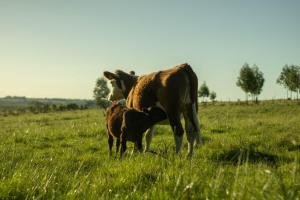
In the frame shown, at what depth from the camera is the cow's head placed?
13797mm

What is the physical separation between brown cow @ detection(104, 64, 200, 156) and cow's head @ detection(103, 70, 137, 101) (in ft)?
7.61

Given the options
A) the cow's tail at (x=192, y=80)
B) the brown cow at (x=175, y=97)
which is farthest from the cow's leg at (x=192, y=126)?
the cow's tail at (x=192, y=80)

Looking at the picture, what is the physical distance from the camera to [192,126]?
1080 centimetres

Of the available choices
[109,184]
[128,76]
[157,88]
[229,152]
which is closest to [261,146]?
[229,152]

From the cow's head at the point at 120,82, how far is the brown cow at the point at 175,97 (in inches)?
91.3

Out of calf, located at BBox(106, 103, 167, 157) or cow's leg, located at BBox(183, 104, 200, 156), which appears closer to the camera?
calf, located at BBox(106, 103, 167, 157)

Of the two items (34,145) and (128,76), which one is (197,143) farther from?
(34,145)

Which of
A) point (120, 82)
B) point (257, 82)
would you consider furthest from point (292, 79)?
point (120, 82)

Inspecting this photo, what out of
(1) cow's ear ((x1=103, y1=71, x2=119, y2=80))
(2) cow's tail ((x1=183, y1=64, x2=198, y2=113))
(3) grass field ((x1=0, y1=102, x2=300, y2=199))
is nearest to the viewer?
(3) grass field ((x1=0, y1=102, x2=300, y2=199))

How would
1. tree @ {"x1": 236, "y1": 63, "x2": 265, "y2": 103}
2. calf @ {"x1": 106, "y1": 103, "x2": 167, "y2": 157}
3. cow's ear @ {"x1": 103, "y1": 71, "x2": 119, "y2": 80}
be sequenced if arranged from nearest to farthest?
calf @ {"x1": 106, "y1": 103, "x2": 167, "y2": 157} < cow's ear @ {"x1": 103, "y1": 71, "x2": 119, "y2": 80} < tree @ {"x1": 236, "y1": 63, "x2": 265, "y2": 103}

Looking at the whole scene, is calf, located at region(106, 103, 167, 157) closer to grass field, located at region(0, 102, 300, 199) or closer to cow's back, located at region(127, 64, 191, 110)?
cow's back, located at region(127, 64, 191, 110)

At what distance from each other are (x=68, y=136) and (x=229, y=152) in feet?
26.2

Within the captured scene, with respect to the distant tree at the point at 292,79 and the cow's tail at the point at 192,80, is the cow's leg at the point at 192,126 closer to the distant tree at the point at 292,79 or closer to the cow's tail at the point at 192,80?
the cow's tail at the point at 192,80

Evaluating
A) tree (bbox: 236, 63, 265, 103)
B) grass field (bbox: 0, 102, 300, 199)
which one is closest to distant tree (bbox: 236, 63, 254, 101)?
tree (bbox: 236, 63, 265, 103)
